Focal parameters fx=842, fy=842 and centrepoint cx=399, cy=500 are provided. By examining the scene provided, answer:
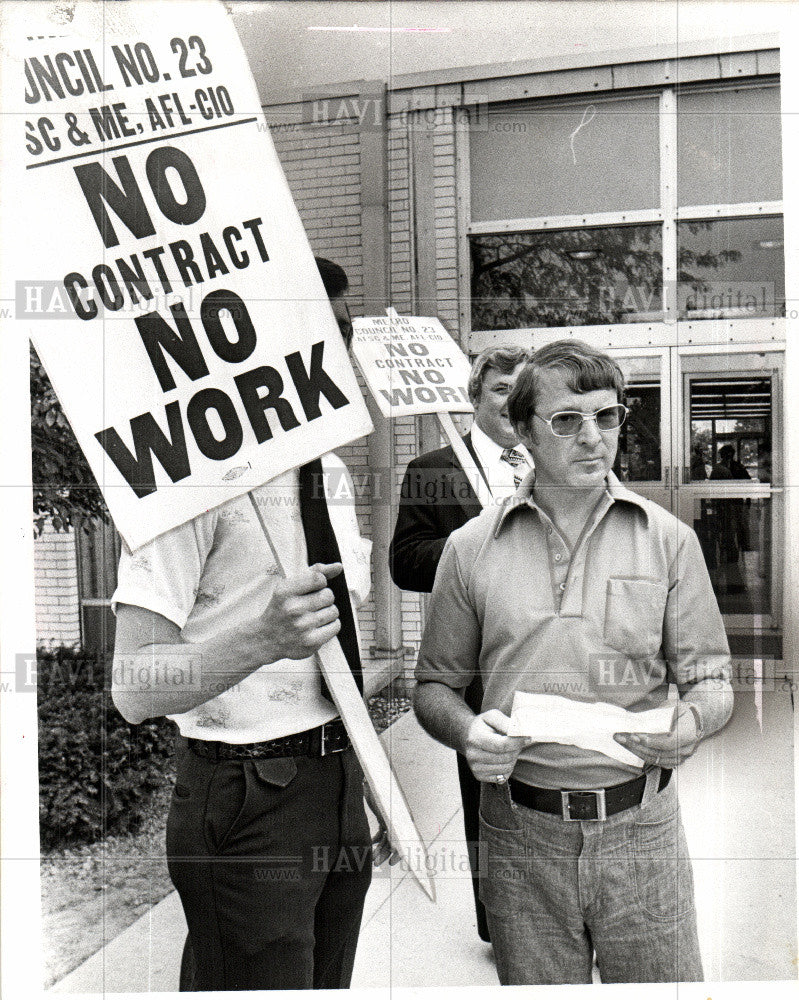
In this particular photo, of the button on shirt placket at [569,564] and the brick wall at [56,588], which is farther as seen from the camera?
the brick wall at [56,588]

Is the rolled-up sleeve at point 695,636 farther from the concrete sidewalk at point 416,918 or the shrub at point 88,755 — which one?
the shrub at point 88,755

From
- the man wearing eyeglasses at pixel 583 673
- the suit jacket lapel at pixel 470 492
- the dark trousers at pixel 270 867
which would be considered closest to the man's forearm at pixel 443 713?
the man wearing eyeglasses at pixel 583 673

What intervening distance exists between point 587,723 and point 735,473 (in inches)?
35.3

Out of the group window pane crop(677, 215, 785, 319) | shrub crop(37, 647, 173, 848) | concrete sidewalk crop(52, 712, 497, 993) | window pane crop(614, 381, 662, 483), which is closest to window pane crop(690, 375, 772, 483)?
window pane crop(614, 381, 662, 483)

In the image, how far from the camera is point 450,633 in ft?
8.66

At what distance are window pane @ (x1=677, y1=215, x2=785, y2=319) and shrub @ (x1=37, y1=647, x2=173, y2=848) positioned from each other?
2.12m

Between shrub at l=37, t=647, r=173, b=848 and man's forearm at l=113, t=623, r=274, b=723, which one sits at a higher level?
man's forearm at l=113, t=623, r=274, b=723

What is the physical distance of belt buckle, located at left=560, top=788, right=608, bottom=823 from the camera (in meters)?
2.52

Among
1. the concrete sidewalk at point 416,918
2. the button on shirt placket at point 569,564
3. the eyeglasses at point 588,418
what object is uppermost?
the eyeglasses at point 588,418

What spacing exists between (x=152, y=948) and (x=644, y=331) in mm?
2497

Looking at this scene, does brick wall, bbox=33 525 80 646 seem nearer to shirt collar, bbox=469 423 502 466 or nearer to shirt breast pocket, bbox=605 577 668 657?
shirt collar, bbox=469 423 502 466

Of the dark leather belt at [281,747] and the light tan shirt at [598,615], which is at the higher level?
the light tan shirt at [598,615]

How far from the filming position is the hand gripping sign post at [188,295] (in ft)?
8.54

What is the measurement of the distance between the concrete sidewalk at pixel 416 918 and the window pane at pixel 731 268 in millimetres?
1591
